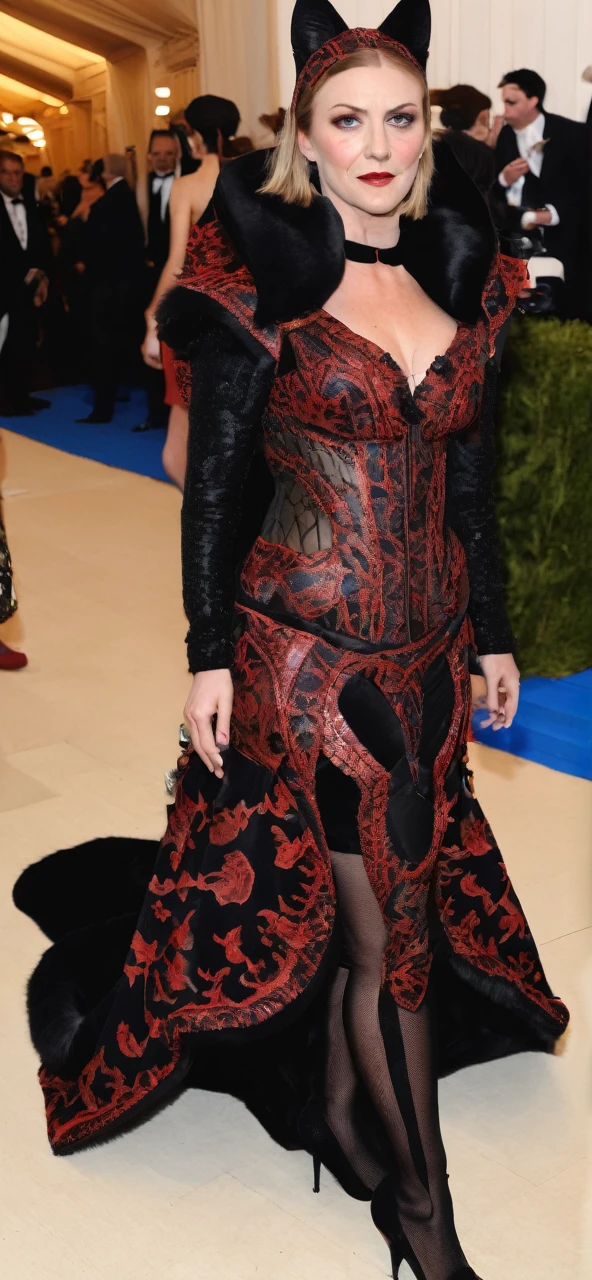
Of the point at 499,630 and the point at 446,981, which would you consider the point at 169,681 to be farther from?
the point at 499,630

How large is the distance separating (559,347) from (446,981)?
2.23 metres

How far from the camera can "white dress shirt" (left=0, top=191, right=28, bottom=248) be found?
10.2 metres

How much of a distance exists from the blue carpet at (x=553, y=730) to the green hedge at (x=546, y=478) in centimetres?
16

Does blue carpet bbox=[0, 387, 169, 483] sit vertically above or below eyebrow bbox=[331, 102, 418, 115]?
below


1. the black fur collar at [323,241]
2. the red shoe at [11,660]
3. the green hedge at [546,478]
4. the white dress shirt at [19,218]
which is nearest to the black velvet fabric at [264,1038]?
the black fur collar at [323,241]

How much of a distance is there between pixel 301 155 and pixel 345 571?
585mm

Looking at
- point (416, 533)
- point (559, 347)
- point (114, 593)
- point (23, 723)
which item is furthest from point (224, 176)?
point (114, 593)

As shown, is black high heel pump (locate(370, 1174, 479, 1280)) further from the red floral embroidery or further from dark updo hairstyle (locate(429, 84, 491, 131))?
dark updo hairstyle (locate(429, 84, 491, 131))

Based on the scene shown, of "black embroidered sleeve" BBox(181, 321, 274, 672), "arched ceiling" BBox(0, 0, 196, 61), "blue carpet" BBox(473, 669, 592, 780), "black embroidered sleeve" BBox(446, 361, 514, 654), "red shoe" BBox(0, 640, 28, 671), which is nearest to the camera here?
"black embroidered sleeve" BBox(181, 321, 274, 672)

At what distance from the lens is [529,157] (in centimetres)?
683

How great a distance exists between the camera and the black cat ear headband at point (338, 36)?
1.96m

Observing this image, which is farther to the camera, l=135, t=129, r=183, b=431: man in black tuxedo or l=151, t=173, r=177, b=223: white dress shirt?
l=151, t=173, r=177, b=223: white dress shirt

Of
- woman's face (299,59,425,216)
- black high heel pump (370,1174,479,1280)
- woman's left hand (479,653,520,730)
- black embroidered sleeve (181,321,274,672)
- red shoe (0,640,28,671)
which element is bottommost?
red shoe (0,640,28,671)

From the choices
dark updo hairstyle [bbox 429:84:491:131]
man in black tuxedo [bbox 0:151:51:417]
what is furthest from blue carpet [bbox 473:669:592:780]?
man in black tuxedo [bbox 0:151:51:417]
